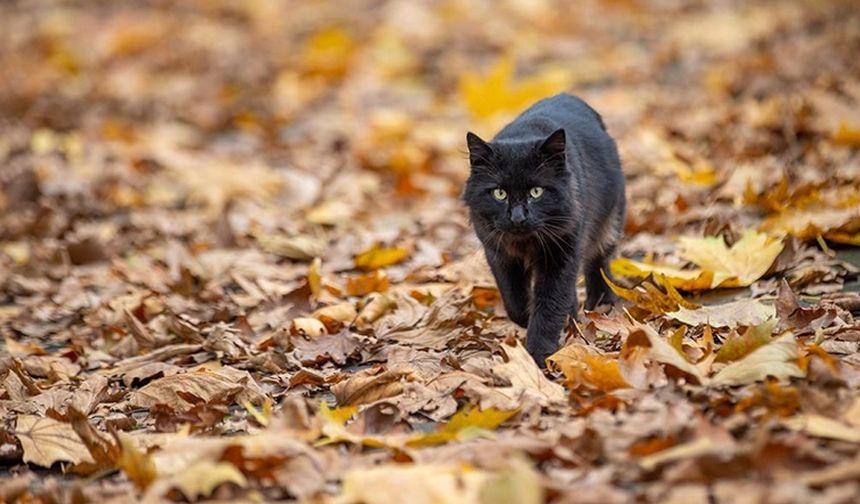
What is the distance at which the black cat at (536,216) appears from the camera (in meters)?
3.74

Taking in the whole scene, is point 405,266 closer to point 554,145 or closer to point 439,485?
point 554,145

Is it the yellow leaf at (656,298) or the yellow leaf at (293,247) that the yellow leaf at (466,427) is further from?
the yellow leaf at (293,247)

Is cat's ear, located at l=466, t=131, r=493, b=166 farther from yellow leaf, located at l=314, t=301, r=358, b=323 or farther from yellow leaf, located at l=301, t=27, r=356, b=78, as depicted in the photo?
yellow leaf, located at l=301, t=27, r=356, b=78

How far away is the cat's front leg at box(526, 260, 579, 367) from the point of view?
370cm

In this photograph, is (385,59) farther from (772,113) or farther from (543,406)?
(543,406)

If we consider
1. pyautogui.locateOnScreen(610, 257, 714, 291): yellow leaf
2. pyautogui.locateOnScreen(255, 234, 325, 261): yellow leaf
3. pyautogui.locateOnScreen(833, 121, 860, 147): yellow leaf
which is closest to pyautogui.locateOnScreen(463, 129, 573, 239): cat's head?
pyautogui.locateOnScreen(610, 257, 714, 291): yellow leaf

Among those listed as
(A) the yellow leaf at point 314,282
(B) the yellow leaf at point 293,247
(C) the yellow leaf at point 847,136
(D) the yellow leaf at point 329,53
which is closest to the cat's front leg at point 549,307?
(A) the yellow leaf at point 314,282

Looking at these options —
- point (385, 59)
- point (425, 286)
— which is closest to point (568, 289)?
point (425, 286)

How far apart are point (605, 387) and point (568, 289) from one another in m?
0.92

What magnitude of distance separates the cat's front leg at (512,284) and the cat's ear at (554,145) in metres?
0.45

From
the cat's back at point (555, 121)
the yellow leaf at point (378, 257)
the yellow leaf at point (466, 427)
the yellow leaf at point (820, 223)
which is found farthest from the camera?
the yellow leaf at point (378, 257)

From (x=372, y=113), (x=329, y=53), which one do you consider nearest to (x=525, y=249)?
(x=372, y=113)

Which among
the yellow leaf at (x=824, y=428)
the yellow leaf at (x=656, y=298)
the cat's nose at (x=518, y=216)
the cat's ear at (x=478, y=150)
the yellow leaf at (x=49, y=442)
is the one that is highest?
the cat's ear at (x=478, y=150)

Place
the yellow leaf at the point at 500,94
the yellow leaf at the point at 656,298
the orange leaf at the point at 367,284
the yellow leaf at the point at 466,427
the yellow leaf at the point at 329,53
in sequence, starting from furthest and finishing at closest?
the yellow leaf at the point at 329,53 < the yellow leaf at the point at 500,94 < the orange leaf at the point at 367,284 < the yellow leaf at the point at 656,298 < the yellow leaf at the point at 466,427
